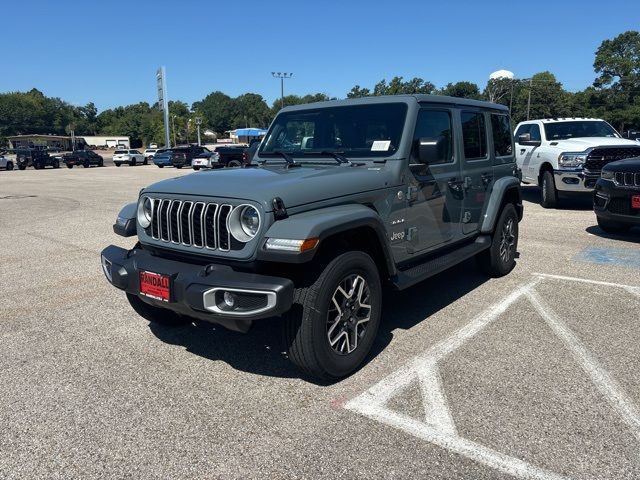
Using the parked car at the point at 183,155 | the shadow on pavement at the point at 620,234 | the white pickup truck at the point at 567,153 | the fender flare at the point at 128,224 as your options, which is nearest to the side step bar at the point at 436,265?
the fender flare at the point at 128,224

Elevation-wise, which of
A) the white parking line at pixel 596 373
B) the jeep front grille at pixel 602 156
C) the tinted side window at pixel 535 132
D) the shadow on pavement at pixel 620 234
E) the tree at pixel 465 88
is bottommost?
the white parking line at pixel 596 373

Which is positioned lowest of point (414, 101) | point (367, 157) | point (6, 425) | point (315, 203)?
point (6, 425)

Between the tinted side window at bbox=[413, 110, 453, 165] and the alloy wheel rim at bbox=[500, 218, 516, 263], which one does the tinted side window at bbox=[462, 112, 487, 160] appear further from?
the alloy wheel rim at bbox=[500, 218, 516, 263]

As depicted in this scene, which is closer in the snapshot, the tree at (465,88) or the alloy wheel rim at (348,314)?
the alloy wheel rim at (348,314)

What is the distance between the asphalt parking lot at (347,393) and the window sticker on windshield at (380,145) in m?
1.52

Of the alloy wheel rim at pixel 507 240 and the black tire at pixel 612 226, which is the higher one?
→ the alloy wheel rim at pixel 507 240

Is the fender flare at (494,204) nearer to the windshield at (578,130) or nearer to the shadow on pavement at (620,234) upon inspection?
the shadow on pavement at (620,234)

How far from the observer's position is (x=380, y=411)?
10.2ft

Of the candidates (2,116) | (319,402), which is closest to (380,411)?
(319,402)

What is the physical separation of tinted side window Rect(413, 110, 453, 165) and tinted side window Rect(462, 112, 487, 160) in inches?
14.1

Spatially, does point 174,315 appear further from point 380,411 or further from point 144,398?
point 380,411

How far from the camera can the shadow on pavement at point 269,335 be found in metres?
3.80

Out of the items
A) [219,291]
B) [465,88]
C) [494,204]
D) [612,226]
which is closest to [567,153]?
[612,226]

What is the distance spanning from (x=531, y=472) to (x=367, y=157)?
2.54 metres
